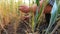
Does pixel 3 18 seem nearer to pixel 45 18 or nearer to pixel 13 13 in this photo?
pixel 13 13

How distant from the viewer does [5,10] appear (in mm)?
1058

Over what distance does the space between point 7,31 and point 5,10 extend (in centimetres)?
15

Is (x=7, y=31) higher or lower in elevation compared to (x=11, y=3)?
lower

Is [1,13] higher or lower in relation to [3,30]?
higher

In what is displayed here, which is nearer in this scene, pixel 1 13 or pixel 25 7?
pixel 25 7

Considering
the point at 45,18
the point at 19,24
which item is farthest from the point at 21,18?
the point at 45,18

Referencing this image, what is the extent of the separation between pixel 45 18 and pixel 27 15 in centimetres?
12

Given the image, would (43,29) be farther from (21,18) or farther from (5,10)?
(5,10)

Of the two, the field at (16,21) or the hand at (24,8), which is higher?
the hand at (24,8)

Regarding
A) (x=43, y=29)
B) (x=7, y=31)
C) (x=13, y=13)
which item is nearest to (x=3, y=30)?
(x=7, y=31)

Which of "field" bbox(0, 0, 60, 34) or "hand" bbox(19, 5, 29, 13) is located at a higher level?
"hand" bbox(19, 5, 29, 13)

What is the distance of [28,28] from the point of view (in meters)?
0.97

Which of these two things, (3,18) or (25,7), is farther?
(3,18)

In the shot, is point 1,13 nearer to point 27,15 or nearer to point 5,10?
point 5,10
